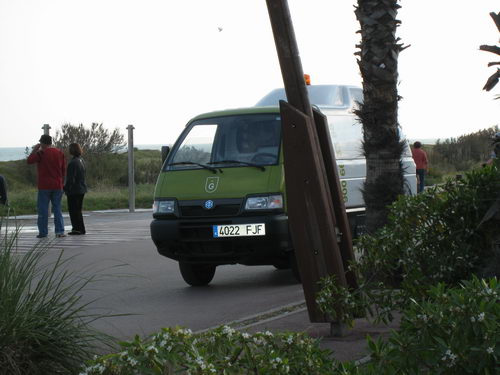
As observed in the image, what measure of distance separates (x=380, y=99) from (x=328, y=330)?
269 centimetres

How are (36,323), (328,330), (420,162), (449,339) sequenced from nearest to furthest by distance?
(449,339)
(36,323)
(328,330)
(420,162)

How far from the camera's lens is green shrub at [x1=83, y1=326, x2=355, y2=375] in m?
3.16

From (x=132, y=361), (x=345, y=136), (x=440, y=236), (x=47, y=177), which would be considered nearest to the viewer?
(x=132, y=361)

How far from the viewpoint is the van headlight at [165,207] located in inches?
421

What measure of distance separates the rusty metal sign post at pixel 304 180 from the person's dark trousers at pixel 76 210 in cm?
1304

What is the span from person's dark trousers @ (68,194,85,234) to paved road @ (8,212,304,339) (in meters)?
3.00

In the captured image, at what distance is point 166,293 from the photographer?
34.9 feet

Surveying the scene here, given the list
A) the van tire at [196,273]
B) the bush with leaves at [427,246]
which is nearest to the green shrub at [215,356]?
the bush with leaves at [427,246]

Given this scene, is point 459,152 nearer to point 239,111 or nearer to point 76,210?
point 76,210

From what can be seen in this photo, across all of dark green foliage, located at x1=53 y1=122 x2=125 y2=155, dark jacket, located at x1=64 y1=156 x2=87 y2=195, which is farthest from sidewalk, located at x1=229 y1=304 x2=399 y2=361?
dark green foliage, located at x1=53 y1=122 x2=125 y2=155

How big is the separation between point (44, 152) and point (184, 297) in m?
8.47

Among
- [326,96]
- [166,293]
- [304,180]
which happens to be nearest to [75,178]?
[326,96]

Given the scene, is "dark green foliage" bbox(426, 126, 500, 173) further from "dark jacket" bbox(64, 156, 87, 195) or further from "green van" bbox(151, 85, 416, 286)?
"green van" bbox(151, 85, 416, 286)

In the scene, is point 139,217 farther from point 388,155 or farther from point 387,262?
point 387,262
